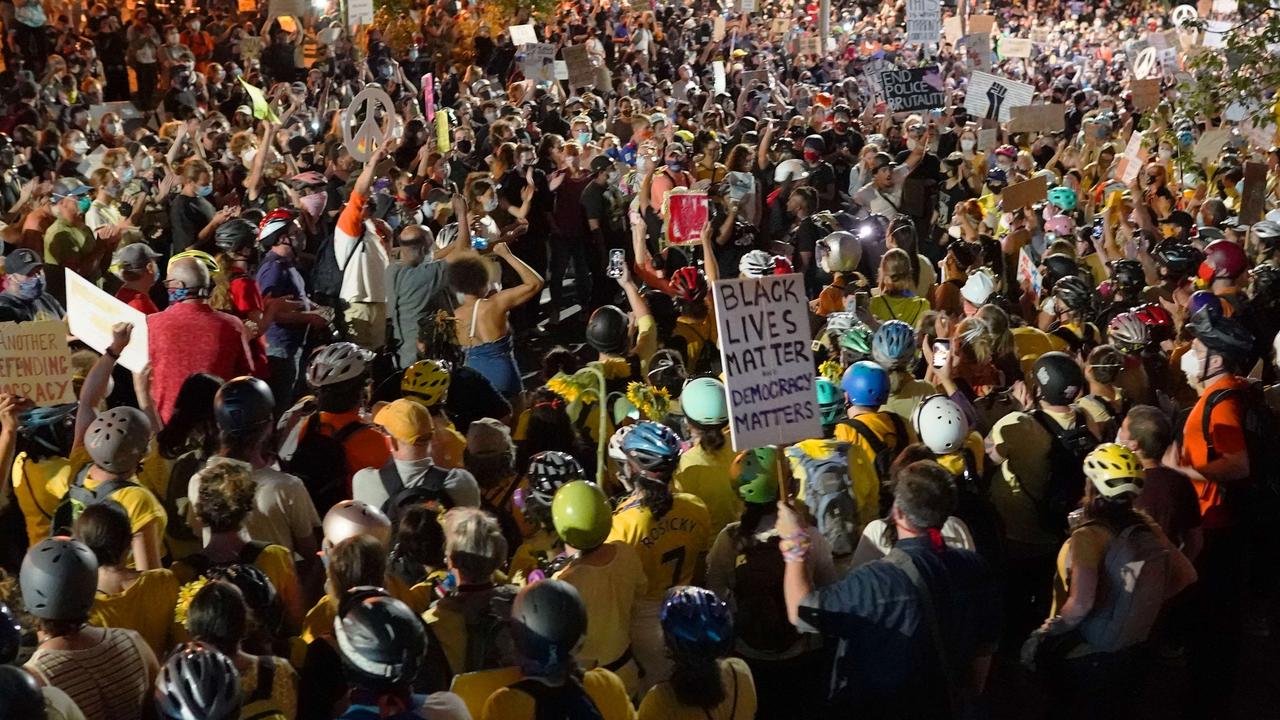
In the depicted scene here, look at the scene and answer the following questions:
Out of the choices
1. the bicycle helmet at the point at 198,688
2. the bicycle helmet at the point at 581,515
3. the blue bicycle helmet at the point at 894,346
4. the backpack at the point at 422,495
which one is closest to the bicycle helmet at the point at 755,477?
the bicycle helmet at the point at 581,515

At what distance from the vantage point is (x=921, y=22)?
25.5 m

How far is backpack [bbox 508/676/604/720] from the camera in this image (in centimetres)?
388

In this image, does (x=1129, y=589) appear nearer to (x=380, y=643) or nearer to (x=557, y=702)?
(x=557, y=702)

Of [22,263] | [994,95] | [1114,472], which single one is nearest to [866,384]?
[1114,472]

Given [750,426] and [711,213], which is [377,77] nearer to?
[711,213]

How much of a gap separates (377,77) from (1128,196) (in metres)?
14.6

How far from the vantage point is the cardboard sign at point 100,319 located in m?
6.73

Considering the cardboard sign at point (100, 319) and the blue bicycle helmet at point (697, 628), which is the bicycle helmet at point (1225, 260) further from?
the cardboard sign at point (100, 319)

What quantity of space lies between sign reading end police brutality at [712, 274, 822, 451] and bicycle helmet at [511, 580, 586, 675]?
5.08 ft

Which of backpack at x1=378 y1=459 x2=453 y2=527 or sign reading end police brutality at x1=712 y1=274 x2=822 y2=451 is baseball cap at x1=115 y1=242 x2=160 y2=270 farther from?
sign reading end police brutality at x1=712 y1=274 x2=822 y2=451

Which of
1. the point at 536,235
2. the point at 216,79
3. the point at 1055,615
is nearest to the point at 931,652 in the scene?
the point at 1055,615

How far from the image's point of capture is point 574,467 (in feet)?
17.8

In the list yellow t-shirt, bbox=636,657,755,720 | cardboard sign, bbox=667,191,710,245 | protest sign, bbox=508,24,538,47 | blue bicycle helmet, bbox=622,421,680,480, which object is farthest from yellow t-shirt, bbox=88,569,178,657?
protest sign, bbox=508,24,538,47

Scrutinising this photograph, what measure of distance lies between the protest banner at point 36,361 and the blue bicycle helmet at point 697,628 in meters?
3.19
